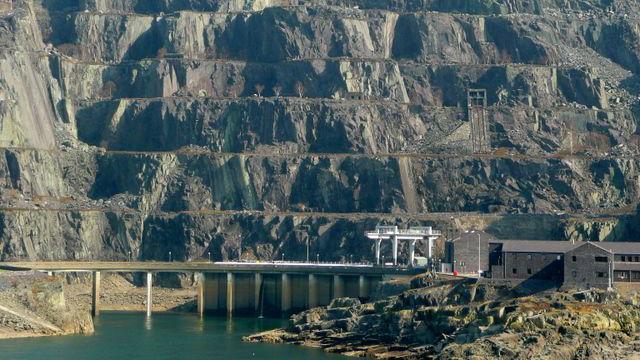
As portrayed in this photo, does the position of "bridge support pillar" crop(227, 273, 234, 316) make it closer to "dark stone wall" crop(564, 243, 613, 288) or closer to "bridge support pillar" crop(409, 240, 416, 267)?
"bridge support pillar" crop(409, 240, 416, 267)

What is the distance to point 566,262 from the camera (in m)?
138

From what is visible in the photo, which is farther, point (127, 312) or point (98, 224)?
point (98, 224)

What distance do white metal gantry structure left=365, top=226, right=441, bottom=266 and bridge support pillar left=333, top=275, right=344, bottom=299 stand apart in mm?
6314

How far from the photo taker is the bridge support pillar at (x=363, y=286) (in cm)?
16550

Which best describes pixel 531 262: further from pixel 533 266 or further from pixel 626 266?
pixel 626 266

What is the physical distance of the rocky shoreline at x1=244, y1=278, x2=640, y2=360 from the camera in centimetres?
12369

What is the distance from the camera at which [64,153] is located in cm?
19975

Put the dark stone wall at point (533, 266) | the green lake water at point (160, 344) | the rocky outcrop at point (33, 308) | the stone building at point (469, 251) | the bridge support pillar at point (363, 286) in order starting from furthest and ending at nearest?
the bridge support pillar at point (363, 286), the stone building at point (469, 251), the rocky outcrop at point (33, 308), the dark stone wall at point (533, 266), the green lake water at point (160, 344)

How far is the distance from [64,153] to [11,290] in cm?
5378

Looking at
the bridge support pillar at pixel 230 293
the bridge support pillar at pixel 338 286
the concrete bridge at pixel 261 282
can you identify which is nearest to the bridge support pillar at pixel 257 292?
the concrete bridge at pixel 261 282

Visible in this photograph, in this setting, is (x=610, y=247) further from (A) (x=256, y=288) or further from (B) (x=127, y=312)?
(B) (x=127, y=312)

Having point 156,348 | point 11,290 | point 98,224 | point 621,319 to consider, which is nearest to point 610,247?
point 621,319

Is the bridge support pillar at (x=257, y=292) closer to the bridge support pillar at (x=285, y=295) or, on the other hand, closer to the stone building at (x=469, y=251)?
the bridge support pillar at (x=285, y=295)

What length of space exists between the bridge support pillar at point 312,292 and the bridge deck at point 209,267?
593 millimetres
